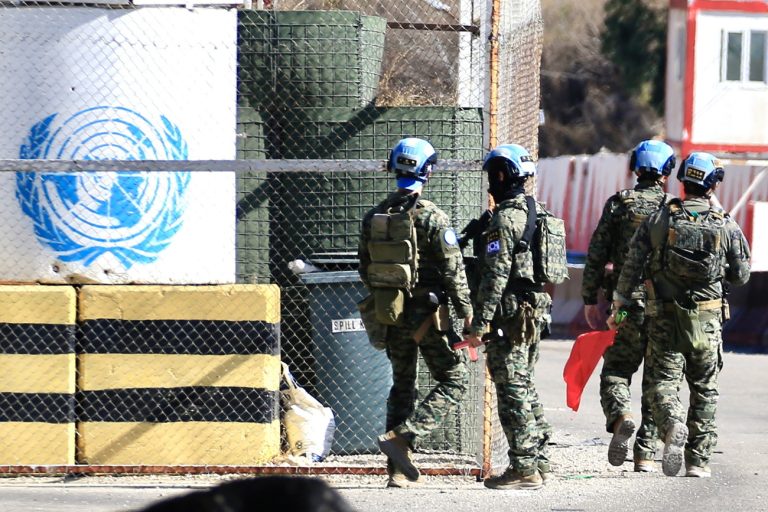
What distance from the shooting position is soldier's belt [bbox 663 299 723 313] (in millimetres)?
7688

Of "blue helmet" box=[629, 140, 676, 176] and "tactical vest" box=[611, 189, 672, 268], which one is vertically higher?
"blue helmet" box=[629, 140, 676, 176]

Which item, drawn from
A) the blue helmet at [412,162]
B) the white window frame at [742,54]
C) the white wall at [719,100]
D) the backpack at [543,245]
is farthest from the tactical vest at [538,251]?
the white window frame at [742,54]

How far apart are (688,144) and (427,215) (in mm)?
20450

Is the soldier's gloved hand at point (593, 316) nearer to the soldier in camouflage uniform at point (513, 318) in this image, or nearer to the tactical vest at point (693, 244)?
the tactical vest at point (693, 244)

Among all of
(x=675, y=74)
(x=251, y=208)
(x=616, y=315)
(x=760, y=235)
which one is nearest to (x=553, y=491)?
(x=616, y=315)

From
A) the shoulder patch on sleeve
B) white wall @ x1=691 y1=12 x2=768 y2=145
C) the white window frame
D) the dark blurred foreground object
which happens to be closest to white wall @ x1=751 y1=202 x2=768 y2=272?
white wall @ x1=691 y1=12 x2=768 y2=145

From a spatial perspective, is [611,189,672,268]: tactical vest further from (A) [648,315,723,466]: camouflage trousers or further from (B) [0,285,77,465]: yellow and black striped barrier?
(B) [0,285,77,465]: yellow and black striped barrier

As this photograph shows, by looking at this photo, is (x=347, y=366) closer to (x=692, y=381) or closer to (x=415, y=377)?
(x=415, y=377)

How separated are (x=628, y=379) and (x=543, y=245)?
4.62 feet

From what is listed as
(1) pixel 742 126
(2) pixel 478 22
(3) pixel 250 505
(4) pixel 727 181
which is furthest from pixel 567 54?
(3) pixel 250 505

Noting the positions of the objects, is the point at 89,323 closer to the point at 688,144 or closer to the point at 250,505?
the point at 250,505

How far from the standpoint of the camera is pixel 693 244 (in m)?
7.62

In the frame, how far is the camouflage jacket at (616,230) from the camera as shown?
8188mm

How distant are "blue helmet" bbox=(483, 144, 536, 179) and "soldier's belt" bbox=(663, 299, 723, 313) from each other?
113 centimetres
